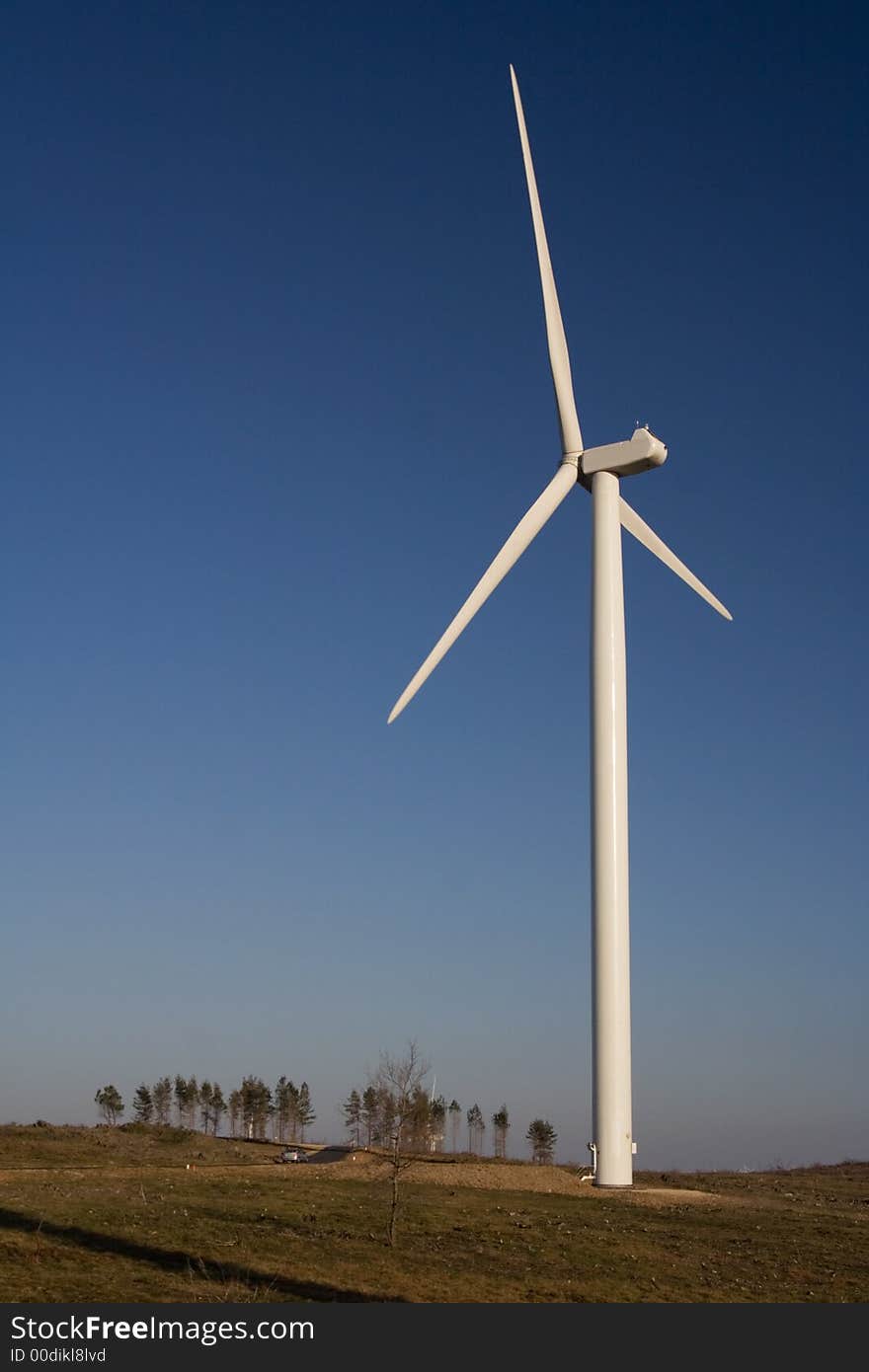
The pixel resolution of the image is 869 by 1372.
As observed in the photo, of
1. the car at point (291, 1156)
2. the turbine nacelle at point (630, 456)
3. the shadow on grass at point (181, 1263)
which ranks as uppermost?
the turbine nacelle at point (630, 456)

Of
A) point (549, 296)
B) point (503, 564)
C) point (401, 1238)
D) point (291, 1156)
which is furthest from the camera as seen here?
point (291, 1156)

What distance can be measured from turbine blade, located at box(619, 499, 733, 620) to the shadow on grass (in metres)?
25.4

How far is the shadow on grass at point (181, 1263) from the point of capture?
1567 inches

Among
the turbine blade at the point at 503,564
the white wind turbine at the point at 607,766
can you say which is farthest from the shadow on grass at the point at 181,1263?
the turbine blade at the point at 503,564

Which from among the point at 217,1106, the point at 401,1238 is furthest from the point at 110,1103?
the point at 401,1238

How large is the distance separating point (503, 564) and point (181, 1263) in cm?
2542

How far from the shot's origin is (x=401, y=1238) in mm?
49938

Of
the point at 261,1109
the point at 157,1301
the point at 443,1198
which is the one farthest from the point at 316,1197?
the point at 261,1109

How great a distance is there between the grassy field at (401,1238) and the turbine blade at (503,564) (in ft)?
60.9

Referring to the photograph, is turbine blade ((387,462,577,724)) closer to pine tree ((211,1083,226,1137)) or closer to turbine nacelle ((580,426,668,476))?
turbine nacelle ((580,426,668,476))

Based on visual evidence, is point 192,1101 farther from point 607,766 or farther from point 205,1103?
point 607,766

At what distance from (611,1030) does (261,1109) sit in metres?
132

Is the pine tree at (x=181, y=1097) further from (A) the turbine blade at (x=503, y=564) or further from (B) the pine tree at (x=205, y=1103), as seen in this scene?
→ (A) the turbine blade at (x=503, y=564)

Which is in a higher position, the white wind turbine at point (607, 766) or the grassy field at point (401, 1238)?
the white wind turbine at point (607, 766)
